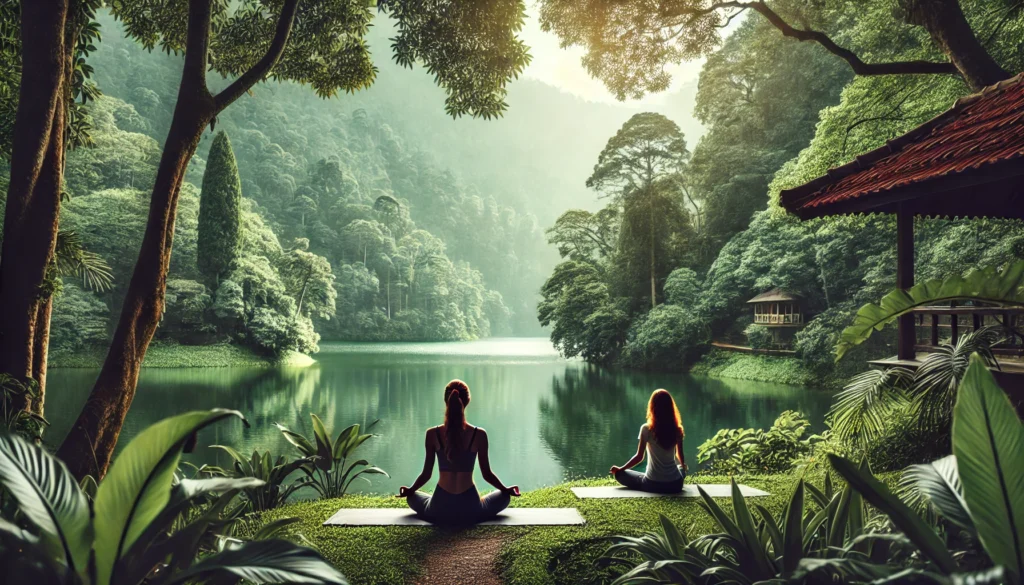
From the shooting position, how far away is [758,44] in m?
24.9

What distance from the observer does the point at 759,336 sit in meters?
21.4

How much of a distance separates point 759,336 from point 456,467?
63.8 ft

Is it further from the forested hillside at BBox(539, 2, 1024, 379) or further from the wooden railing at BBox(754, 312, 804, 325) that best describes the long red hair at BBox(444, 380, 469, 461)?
the wooden railing at BBox(754, 312, 804, 325)

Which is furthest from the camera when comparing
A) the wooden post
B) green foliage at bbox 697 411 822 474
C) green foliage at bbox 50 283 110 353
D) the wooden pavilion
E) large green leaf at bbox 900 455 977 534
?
green foliage at bbox 50 283 110 353

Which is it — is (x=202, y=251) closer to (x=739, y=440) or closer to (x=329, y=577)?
(x=739, y=440)

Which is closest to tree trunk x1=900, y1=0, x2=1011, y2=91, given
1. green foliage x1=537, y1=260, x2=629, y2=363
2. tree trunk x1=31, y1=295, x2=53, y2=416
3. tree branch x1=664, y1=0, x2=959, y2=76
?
tree branch x1=664, y1=0, x2=959, y2=76

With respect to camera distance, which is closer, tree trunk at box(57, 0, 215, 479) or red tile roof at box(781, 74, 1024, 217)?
red tile roof at box(781, 74, 1024, 217)

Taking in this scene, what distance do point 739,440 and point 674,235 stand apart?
18.7 m

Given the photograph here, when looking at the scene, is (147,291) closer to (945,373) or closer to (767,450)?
(945,373)

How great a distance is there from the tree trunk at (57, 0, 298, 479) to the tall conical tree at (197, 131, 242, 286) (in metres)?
23.5

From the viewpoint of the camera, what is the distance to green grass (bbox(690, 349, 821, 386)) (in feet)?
62.8

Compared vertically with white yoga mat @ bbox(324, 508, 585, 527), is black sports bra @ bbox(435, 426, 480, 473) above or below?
above

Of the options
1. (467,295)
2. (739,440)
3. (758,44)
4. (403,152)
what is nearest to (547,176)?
(403,152)

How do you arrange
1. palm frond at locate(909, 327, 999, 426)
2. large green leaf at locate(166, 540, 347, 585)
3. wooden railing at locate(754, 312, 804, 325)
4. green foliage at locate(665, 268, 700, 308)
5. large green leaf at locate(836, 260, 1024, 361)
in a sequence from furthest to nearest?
green foliage at locate(665, 268, 700, 308)
wooden railing at locate(754, 312, 804, 325)
palm frond at locate(909, 327, 999, 426)
large green leaf at locate(836, 260, 1024, 361)
large green leaf at locate(166, 540, 347, 585)
